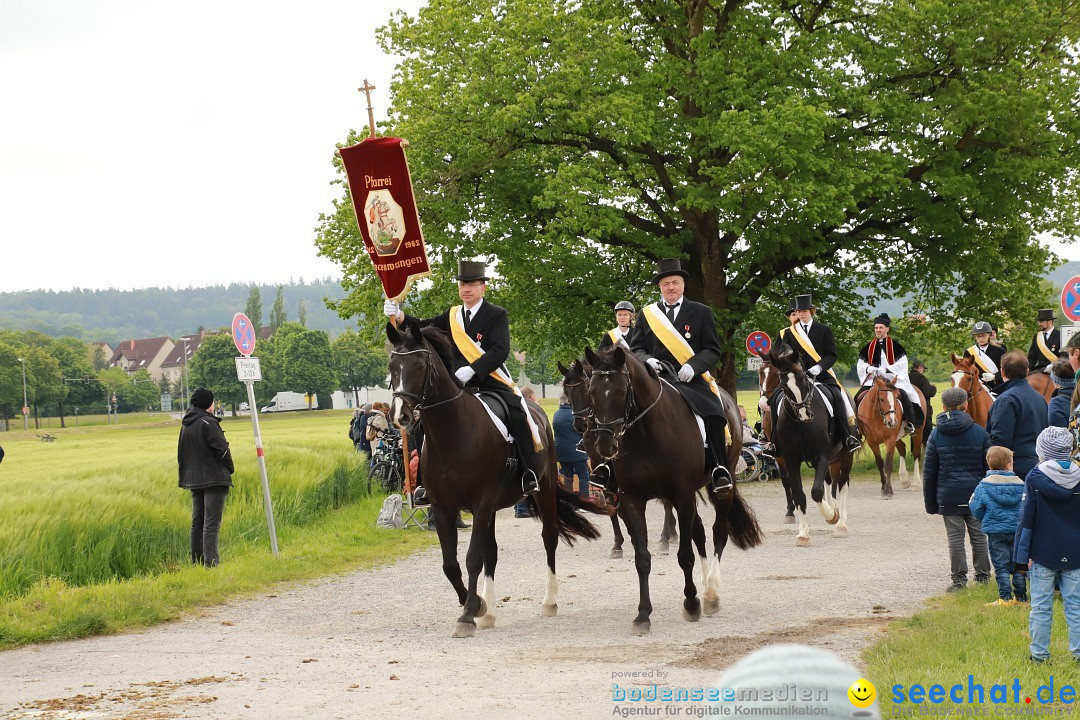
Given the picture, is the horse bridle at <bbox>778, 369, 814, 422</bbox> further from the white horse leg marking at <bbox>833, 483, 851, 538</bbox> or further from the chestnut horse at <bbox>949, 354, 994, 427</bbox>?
the chestnut horse at <bbox>949, 354, 994, 427</bbox>

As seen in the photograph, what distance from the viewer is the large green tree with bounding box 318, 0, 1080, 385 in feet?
77.7

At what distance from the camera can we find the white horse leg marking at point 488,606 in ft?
32.7

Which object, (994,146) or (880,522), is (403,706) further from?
(994,146)

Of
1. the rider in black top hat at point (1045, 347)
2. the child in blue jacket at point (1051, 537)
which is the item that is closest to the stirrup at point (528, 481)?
the child in blue jacket at point (1051, 537)

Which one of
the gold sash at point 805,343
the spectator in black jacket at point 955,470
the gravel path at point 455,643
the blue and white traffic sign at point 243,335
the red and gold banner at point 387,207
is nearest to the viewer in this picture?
the gravel path at point 455,643

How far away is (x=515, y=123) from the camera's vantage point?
24.1 m

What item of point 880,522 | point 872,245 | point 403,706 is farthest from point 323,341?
point 403,706

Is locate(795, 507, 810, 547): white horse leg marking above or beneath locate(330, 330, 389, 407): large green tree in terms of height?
beneath

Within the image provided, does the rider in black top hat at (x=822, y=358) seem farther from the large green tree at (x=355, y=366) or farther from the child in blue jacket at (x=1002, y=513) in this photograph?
the large green tree at (x=355, y=366)

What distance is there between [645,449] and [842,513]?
22.4ft

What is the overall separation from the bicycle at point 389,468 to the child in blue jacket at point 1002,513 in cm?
1614

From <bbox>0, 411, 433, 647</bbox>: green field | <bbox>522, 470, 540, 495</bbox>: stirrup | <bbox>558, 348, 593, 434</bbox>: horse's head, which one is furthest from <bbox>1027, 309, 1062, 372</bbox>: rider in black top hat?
<bbox>522, 470, 540, 495</bbox>: stirrup

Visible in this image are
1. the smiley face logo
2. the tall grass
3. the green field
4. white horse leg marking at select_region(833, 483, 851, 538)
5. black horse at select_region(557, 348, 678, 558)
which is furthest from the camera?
white horse leg marking at select_region(833, 483, 851, 538)

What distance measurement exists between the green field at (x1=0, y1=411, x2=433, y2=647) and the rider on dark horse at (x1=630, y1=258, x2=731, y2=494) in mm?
5430
